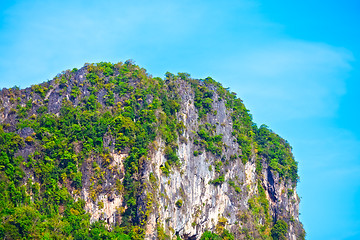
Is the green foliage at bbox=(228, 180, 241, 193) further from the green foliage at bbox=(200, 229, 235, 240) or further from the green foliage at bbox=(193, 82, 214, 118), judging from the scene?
the green foliage at bbox=(193, 82, 214, 118)

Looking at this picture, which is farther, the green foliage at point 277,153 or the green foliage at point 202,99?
the green foliage at point 277,153

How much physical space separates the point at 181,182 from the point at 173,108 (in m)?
10.8

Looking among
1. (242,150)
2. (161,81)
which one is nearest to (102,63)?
(161,81)

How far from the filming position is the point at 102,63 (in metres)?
105

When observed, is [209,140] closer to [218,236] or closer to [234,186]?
[234,186]

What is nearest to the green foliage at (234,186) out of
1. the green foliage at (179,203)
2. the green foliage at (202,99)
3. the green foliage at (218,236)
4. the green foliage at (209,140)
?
the green foliage at (209,140)

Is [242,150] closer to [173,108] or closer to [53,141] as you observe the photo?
[173,108]

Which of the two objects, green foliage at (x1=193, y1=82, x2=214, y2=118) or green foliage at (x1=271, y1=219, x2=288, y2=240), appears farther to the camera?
green foliage at (x1=193, y1=82, x2=214, y2=118)

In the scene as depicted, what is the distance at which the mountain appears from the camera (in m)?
82.6

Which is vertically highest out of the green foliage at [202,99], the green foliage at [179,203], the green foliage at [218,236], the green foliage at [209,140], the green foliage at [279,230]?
the green foliage at [202,99]

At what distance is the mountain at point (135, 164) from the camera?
82.6 m

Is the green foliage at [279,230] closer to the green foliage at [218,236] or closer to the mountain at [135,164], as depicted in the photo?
the mountain at [135,164]

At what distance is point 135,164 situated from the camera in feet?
289

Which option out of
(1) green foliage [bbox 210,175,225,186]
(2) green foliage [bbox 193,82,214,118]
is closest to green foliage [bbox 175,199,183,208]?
(1) green foliage [bbox 210,175,225,186]
